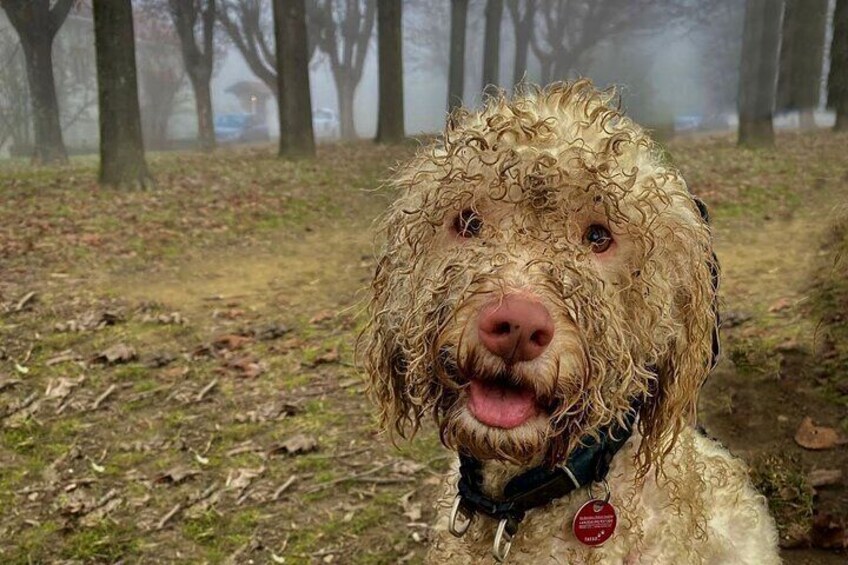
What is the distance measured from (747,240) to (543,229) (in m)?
8.07

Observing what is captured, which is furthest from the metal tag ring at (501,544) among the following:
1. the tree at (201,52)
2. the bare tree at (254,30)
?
the bare tree at (254,30)

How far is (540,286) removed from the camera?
1840 millimetres

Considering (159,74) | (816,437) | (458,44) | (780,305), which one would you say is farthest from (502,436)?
(159,74)

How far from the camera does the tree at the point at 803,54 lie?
45.1 ft

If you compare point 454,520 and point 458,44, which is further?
point 458,44

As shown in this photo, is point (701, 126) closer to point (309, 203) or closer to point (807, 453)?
point (309, 203)

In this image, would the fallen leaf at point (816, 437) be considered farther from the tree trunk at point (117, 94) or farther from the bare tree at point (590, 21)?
the bare tree at point (590, 21)

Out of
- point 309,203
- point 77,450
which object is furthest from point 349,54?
point 77,450

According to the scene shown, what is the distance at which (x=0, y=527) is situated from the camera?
12.5 ft

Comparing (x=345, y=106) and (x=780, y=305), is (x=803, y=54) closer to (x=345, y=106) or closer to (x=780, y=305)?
(x=780, y=305)

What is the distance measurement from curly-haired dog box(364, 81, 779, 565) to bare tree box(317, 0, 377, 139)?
24.6 meters

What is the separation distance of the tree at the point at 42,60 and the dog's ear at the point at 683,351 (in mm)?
18993

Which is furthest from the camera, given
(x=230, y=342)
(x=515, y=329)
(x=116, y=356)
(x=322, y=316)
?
(x=322, y=316)

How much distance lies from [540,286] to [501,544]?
851mm
